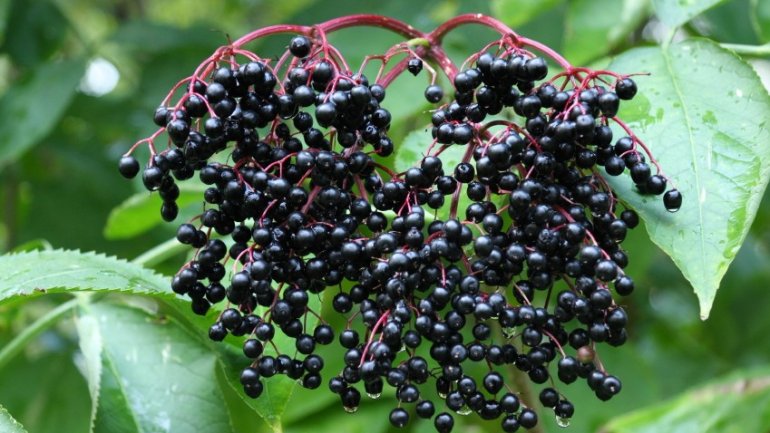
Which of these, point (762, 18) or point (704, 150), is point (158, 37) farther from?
point (704, 150)

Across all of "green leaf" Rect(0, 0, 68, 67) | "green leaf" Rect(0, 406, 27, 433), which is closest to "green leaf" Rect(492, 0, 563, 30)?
"green leaf" Rect(0, 406, 27, 433)

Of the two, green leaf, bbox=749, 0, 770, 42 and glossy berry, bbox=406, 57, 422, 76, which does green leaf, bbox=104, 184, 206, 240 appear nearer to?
glossy berry, bbox=406, 57, 422, 76

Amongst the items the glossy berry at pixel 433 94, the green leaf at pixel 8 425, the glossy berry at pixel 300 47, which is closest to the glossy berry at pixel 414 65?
the glossy berry at pixel 433 94

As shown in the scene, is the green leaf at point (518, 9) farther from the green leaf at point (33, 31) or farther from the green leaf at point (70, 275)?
the green leaf at point (33, 31)

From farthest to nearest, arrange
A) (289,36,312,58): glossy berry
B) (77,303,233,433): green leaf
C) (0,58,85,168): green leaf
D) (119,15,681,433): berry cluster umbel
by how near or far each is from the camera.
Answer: (0,58,85,168): green leaf, (77,303,233,433): green leaf, (289,36,312,58): glossy berry, (119,15,681,433): berry cluster umbel

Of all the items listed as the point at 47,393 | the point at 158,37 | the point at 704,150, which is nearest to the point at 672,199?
the point at 704,150

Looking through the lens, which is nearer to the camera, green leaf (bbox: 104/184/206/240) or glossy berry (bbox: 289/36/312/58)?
glossy berry (bbox: 289/36/312/58)

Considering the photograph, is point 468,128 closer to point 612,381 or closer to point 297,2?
point 612,381
